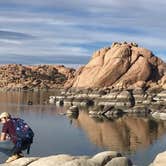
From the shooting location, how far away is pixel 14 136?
2084 centimetres

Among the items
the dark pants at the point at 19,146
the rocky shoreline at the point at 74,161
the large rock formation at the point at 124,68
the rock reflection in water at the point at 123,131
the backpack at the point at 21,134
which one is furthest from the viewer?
the large rock formation at the point at 124,68

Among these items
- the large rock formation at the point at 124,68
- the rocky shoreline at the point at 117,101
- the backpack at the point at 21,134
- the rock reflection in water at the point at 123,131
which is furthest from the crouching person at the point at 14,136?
the large rock formation at the point at 124,68

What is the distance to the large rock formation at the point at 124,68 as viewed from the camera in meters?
150

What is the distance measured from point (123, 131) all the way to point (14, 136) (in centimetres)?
4530

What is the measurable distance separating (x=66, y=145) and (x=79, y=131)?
603 inches

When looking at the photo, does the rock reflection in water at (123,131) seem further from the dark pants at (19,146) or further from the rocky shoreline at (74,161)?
the rocky shoreline at (74,161)

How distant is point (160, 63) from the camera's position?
6368 inches

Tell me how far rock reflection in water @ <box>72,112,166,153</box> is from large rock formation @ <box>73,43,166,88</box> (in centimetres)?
6493

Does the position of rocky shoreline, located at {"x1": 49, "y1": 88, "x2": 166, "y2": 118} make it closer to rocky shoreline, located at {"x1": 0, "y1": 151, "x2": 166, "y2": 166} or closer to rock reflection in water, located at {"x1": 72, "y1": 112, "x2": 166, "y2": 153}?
rock reflection in water, located at {"x1": 72, "y1": 112, "x2": 166, "y2": 153}

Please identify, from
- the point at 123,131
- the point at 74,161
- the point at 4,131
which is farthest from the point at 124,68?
the point at 74,161

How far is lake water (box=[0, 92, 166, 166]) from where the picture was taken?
45.4 m

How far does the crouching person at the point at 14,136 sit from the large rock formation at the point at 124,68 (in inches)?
4794

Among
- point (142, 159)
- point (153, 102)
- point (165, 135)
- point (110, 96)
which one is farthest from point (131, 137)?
point (110, 96)

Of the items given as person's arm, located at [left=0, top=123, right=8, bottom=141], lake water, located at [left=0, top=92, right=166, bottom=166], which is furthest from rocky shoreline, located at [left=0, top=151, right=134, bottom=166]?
lake water, located at [left=0, top=92, right=166, bottom=166]
